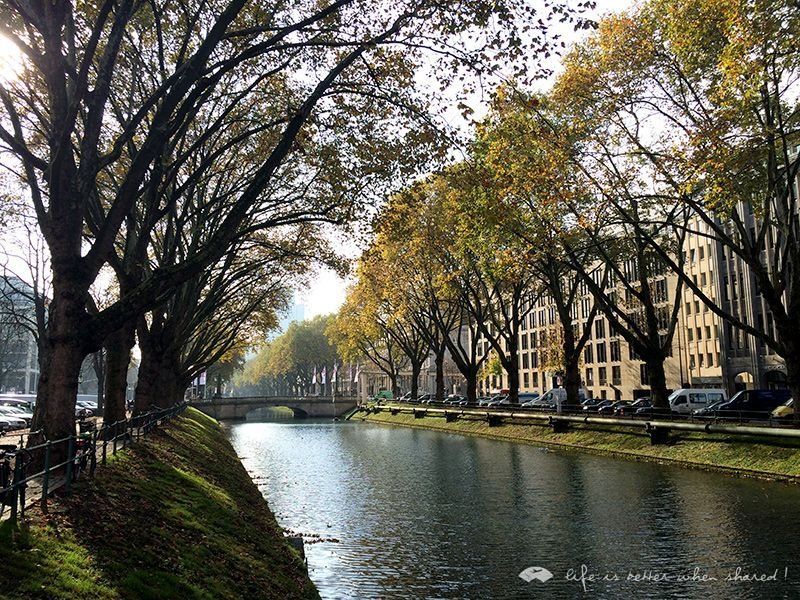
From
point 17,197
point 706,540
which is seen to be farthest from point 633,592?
point 17,197

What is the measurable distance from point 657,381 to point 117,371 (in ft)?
88.8

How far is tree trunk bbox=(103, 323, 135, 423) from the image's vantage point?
21.5 m

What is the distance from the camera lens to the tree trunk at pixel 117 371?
21.5 m

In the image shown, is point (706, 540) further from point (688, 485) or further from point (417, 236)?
point (417, 236)

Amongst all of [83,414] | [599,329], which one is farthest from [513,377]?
[599,329]

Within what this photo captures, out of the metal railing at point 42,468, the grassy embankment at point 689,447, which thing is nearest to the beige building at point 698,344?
the grassy embankment at point 689,447

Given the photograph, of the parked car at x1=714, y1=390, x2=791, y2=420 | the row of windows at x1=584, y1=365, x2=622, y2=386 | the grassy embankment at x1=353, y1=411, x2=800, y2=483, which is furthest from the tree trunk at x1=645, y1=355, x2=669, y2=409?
the row of windows at x1=584, y1=365, x2=622, y2=386

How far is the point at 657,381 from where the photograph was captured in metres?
36.1

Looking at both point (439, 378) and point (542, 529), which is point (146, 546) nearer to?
point (542, 529)

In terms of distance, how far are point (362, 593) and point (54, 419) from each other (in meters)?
6.65

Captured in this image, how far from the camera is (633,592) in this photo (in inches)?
503

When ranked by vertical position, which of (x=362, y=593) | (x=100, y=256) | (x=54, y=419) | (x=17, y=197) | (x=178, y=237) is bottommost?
(x=362, y=593)

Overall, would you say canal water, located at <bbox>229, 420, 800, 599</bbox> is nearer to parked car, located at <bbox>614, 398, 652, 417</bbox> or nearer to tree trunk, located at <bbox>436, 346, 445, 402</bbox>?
parked car, located at <bbox>614, 398, 652, 417</bbox>

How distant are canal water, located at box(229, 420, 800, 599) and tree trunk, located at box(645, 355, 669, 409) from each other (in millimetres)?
5065
